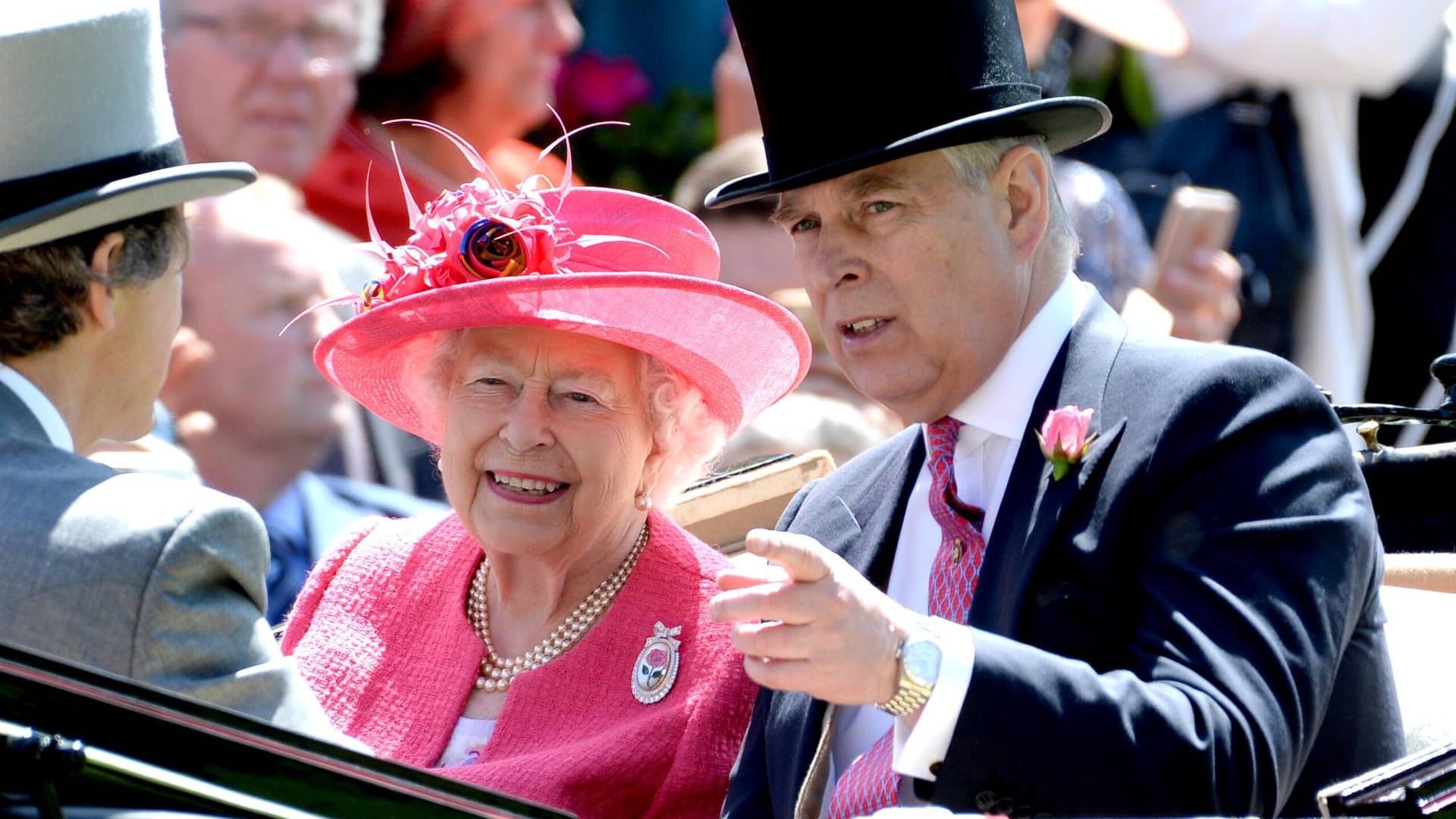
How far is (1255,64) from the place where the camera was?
6.40 metres

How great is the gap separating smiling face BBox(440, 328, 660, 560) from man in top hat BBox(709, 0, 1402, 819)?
334 millimetres

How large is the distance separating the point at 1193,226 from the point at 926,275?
3141mm

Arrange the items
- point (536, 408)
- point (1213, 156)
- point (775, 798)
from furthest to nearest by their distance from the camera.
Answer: point (1213, 156) → point (536, 408) → point (775, 798)

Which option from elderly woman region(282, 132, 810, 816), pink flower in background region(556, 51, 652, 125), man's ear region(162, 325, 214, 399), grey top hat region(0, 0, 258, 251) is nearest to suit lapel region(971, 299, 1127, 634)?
elderly woman region(282, 132, 810, 816)

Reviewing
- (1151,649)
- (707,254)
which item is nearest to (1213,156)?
(707,254)

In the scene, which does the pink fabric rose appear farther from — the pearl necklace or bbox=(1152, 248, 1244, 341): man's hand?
bbox=(1152, 248, 1244, 341): man's hand

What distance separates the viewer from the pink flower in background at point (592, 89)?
20.1 feet

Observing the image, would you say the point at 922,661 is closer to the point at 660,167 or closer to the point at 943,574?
the point at 943,574

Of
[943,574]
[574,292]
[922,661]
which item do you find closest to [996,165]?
[943,574]

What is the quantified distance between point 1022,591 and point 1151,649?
189mm

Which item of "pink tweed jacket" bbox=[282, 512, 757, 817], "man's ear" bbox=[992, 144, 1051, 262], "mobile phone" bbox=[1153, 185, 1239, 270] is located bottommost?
"pink tweed jacket" bbox=[282, 512, 757, 817]

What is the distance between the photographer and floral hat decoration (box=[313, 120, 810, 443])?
114 inches

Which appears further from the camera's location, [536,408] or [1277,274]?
[1277,274]

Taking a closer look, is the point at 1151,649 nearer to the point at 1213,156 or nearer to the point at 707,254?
the point at 707,254
